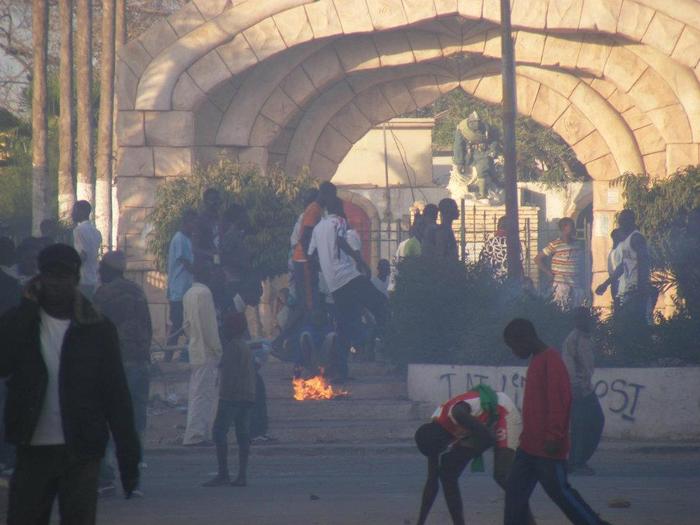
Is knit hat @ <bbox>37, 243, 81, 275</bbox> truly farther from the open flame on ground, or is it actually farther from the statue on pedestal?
the statue on pedestal

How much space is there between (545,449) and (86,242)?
927 centimetres

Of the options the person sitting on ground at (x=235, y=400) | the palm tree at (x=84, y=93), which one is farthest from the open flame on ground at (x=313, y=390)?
the palm tree at (x=84, y=93)

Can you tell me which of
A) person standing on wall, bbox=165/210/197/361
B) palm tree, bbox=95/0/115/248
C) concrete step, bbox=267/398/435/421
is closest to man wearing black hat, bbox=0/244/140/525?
concrete step, bbox=267/398/435/421

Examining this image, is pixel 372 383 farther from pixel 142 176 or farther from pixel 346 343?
pixel 142 176

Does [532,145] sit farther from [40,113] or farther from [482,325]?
[482,325]

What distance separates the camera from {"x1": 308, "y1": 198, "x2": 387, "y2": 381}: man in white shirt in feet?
46.4

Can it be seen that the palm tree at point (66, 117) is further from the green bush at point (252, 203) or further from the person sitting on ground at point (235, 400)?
the person sitting on ground at point (235, 400)

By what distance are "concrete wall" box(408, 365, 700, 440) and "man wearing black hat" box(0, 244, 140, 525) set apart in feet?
27.7

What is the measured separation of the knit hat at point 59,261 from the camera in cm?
565

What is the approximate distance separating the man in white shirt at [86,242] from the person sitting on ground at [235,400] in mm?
4985

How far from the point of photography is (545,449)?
7324 millimetres

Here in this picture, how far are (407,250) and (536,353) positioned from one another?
9.21 m

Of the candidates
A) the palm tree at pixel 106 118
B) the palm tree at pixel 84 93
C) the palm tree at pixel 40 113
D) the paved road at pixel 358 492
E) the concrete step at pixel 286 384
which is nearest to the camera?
the paved road at pixel 358 492

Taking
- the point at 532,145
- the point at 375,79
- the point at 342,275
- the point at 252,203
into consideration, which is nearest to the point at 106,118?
the point at 375,79
